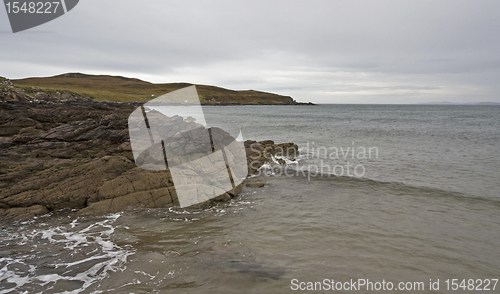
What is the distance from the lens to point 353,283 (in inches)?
204

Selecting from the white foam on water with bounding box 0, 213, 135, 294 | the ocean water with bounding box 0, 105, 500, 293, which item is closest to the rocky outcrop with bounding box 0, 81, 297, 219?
the ocean water with bounding box 0, 105, 500, 293

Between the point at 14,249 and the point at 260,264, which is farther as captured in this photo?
the point at 14,249

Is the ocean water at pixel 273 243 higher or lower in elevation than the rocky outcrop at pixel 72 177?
lower

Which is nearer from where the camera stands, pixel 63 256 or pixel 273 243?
pixel 63 256

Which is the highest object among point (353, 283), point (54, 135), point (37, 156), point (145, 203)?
point (54, 135)

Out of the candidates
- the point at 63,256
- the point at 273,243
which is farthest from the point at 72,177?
the point at 273,243

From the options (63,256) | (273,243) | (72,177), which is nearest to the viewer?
(63,256)

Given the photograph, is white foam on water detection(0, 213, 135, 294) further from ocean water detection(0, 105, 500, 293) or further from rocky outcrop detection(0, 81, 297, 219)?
rocky outcrop detection(0, 81, 297, 219)

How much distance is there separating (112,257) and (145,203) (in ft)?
10.2

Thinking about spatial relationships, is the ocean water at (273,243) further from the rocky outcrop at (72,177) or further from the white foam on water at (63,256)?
the rocky outcrop at (72,177)

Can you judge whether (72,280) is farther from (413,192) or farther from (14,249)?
(413,192)

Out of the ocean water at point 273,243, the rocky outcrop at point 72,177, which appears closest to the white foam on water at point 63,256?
the ocean water at point 273,243

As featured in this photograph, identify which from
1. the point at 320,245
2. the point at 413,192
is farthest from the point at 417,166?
the point at 320,245

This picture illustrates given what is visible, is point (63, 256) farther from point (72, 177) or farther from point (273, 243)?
point (273, 243)
